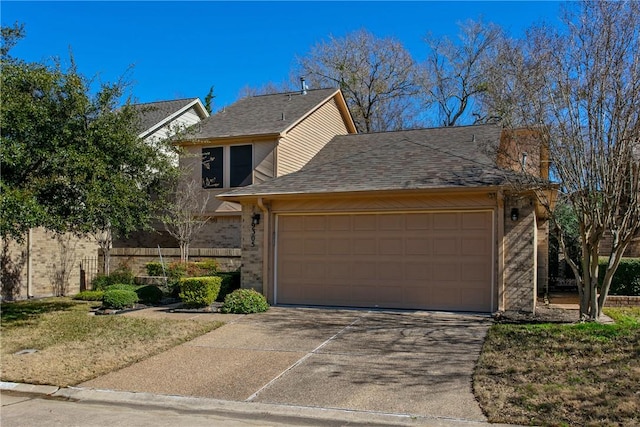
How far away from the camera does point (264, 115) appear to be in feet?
71.6

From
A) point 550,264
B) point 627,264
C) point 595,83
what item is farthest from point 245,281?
point 550,264

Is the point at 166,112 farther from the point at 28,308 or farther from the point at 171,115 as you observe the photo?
the point at 28,308

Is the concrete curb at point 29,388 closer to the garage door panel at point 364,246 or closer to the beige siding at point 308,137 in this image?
the garage door panel at point 364,246

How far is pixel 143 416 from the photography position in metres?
6.62

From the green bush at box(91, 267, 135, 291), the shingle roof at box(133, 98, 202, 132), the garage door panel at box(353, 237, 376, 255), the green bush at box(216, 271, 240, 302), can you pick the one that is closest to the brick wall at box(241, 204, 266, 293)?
the green bush at box(216, 271, 240, 302)

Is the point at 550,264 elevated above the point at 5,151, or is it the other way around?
the point at 5,151

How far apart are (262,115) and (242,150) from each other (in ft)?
6.33

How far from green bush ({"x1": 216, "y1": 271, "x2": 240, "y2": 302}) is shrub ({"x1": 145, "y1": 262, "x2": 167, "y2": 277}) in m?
4.11

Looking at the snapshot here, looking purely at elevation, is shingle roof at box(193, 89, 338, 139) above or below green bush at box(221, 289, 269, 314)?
above

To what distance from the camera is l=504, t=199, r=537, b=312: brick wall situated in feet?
39.5

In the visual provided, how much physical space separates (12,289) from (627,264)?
17304mm

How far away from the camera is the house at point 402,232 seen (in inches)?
479

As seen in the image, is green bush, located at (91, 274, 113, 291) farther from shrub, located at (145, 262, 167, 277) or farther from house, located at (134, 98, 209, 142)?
house, located at (134, 98, 209, 142)

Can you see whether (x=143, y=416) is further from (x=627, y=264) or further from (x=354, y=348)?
(x=627, y=264)
